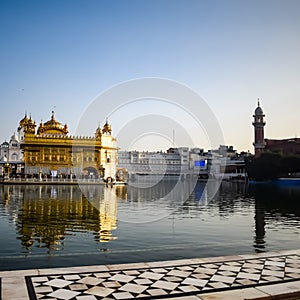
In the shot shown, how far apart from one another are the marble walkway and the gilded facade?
46.0 metres

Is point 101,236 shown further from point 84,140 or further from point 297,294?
point 84,140

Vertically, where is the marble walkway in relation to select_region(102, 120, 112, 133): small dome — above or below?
below

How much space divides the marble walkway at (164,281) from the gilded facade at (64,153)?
4605 centimetres

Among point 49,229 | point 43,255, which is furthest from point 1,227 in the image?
point 43,255

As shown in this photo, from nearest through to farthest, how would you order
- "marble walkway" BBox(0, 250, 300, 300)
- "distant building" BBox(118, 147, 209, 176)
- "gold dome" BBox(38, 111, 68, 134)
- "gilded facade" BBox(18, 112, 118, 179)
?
"marble walkway" BBox(0, 250, 300, 300)
"gilded facade" BBox(18, 112, 118, 179)
"gold dome" BBox(38, 111, 68, 134)
"distant building" BBox(118, 147, 209, 176)

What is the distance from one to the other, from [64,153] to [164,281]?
162ft

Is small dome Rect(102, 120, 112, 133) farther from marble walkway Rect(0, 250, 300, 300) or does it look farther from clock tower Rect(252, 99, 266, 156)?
marble walkway Rect(0, 250, 300, 300)

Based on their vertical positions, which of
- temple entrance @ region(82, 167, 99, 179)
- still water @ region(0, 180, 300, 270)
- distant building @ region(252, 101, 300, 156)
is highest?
distant building @ region(252, 101, 300, 156)

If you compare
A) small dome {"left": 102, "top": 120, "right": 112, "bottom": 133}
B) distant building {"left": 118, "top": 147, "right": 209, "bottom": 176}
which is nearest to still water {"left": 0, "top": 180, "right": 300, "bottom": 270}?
small dome {"left": 102, "top": 120, "right": 112, "bottom": 133}

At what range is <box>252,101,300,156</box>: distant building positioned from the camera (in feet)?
274

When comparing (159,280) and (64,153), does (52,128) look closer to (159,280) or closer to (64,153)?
(64,153)

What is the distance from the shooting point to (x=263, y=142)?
290ft

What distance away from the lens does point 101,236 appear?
10914mm

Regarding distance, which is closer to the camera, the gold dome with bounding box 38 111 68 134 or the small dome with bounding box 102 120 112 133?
the gold dome with bounding box 38 111 68 134
